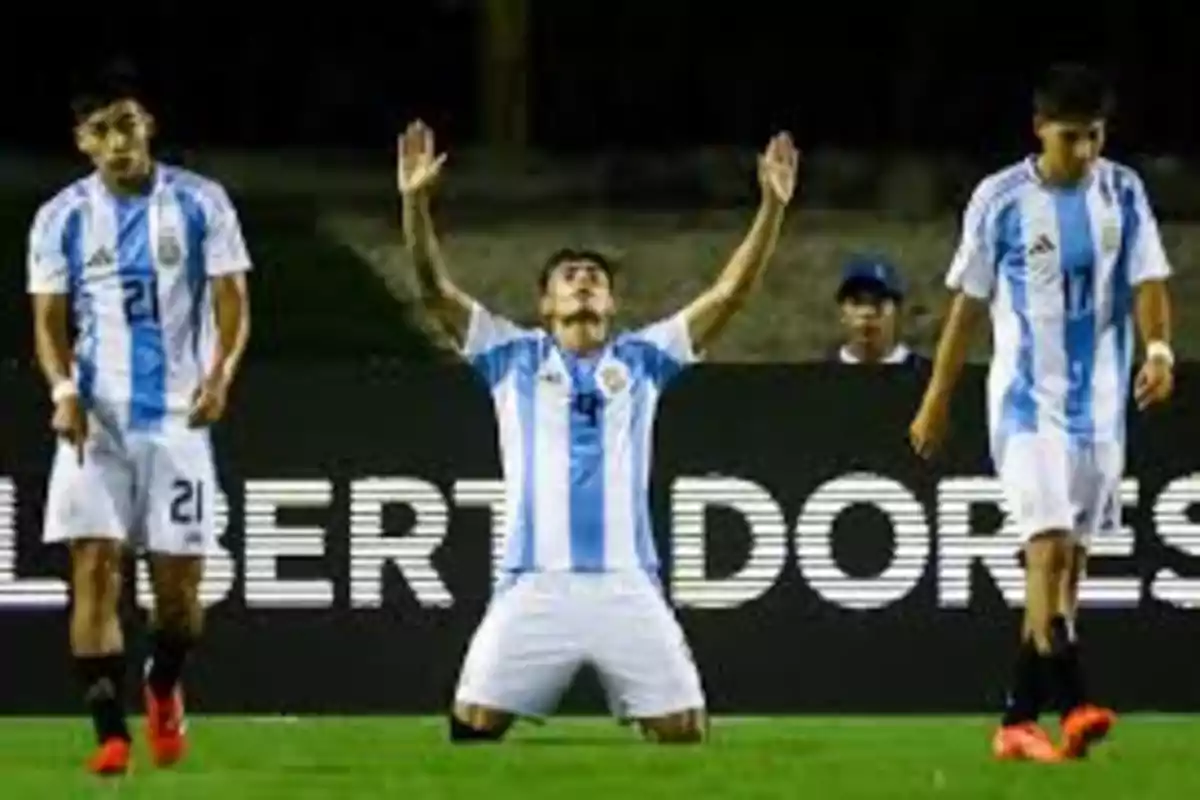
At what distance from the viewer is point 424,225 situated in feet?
57.5

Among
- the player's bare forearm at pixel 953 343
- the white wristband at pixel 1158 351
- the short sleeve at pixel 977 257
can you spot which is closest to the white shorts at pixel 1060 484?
the player's bare forearm at pixel 953 343

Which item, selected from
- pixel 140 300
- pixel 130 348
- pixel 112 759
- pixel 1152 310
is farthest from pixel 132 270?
pixel 1152 310

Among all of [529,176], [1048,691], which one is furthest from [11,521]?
[529,176]

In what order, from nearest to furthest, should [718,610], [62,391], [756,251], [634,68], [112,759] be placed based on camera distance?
[112,759]
[62,391]
[756,251]
[718,610]
[634,68]

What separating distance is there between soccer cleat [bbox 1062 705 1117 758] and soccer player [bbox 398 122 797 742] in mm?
1519

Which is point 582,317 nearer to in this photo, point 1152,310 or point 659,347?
point 659,347

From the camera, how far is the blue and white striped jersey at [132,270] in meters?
17.5

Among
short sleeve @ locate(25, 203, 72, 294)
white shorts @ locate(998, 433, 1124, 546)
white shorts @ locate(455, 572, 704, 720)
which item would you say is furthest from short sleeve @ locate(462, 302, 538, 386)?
white shorts @ locate(998, 433, 1124, 546)

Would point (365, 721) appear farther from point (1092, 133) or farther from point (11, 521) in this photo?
point (1092, 133)

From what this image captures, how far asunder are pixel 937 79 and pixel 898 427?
47.9 ft

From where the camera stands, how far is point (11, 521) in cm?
2097

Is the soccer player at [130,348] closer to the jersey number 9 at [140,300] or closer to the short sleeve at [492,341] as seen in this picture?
the jersey number 9 at [140,300]

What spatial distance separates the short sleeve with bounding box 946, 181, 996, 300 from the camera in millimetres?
17453

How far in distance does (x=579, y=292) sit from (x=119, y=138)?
1584 mm
